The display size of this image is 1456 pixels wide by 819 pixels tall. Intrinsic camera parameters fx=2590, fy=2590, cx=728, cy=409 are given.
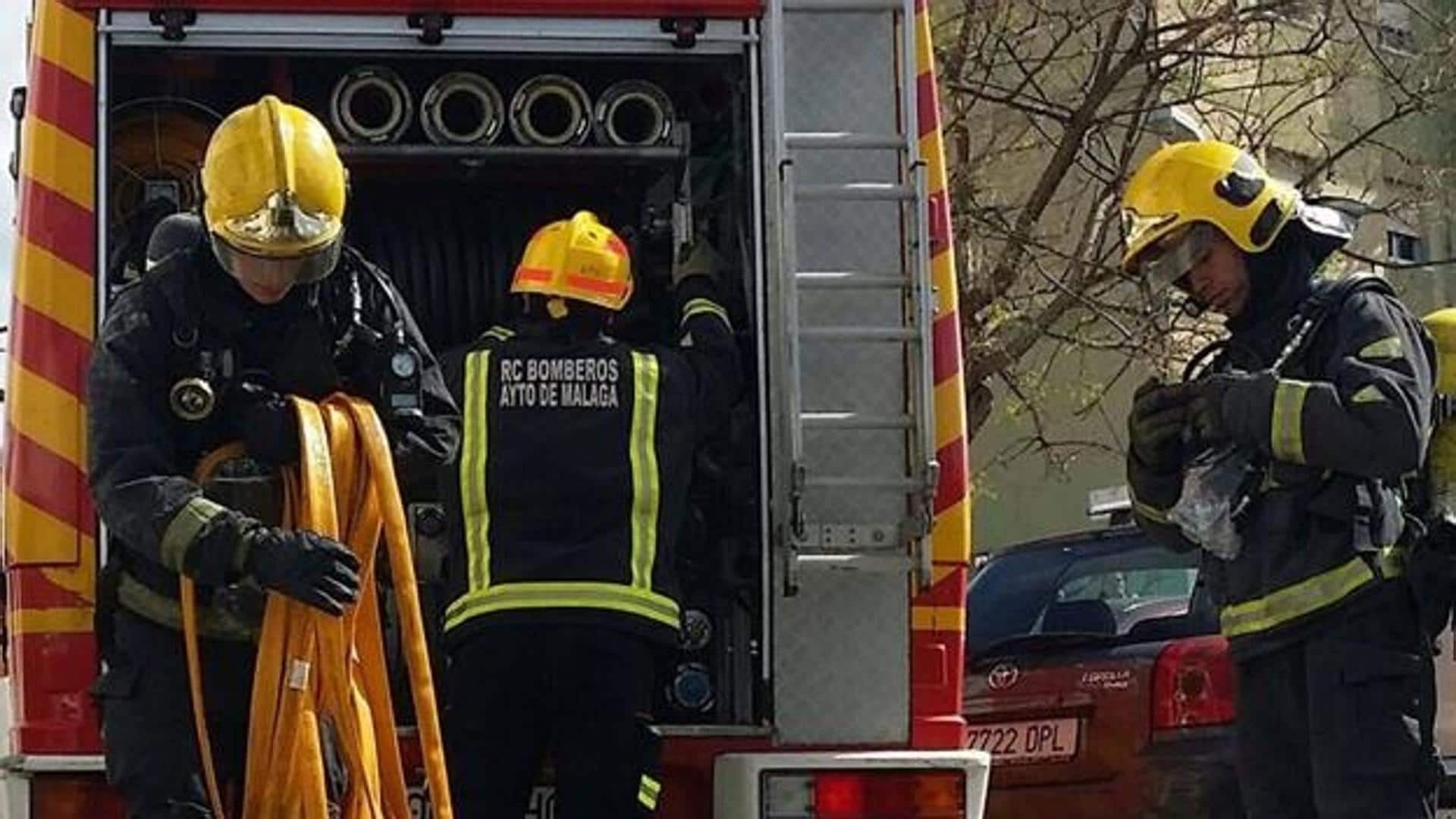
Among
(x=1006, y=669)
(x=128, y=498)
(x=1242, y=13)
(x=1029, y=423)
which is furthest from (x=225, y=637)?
(x=1029, y=423)

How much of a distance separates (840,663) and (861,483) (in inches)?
16.0

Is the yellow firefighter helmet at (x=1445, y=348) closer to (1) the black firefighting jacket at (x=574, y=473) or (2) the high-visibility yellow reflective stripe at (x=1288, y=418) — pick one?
(2) the high-visibility yellow reflective stripe at (x=1288, y=418)

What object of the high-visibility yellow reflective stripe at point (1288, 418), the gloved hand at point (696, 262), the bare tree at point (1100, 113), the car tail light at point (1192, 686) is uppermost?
the bare tree at point (1100, 113)

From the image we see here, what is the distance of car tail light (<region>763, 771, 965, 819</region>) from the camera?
5.56m

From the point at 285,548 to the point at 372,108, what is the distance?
1.86 meters

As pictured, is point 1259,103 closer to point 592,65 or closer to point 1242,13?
point 1242,13

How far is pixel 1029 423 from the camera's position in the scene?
2403cm

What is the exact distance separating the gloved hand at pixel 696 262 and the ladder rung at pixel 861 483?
27.0 inches

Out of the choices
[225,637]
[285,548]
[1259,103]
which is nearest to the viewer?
[285,548]

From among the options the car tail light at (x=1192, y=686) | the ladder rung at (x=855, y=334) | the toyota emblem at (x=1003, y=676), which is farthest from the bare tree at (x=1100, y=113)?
the ladder rung at (x=855, y=334)

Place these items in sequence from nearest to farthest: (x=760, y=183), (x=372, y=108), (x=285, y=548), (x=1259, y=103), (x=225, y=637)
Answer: (x=285, y=548), (x=225, y=637), (x=760, y=183), (x=372, y=108), (x=1259, y=103)

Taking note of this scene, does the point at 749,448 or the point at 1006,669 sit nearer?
the point at 749,448

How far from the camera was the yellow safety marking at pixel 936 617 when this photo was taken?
5.77 metres

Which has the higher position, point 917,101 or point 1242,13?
point 1242,13
